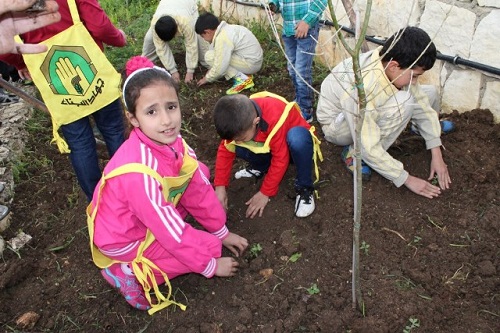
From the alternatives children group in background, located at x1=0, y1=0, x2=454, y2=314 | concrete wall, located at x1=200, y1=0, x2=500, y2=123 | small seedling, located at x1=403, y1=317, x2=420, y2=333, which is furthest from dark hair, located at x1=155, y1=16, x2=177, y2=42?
small seedling, located at x1=403, y1=317, x2=420, y2=333

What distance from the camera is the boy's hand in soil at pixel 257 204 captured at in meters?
2.89

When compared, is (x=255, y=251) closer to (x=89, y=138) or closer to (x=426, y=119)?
(x=89, y=138)

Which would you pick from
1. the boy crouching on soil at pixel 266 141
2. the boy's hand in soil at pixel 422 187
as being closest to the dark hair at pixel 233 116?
the boy crouching on soil at pixel 266 141

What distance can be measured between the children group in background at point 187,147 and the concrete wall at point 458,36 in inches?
9.6

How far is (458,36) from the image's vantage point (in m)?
3.09

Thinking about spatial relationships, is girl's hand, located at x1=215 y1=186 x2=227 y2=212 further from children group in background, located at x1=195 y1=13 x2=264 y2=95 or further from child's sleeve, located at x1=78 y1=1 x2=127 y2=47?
children group in background, located at x1=195 y1=13 x2=264 y2=95

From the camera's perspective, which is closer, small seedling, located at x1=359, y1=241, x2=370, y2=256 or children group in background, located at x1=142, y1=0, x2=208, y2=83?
small seedling, located at x1=359, y1=241, x2=370, y2=256

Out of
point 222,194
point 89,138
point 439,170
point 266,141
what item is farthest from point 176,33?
point 439,170

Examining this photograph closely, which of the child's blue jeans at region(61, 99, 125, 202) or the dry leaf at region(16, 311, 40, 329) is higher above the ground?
the child's blue jeans at region(61, 99, 125, 202)

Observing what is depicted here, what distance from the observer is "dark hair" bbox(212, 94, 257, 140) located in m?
2.50

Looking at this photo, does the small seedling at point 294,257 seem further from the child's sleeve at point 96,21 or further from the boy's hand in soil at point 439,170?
the child's sleeve at point 96,21

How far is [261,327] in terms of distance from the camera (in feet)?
7.32

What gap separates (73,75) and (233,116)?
0.89 meters

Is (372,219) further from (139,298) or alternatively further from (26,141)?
(26,141)
